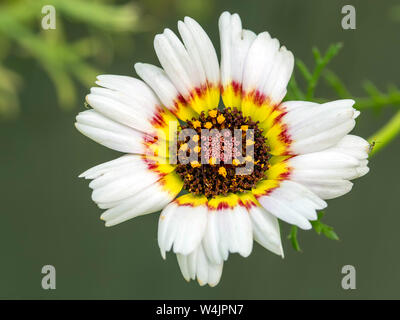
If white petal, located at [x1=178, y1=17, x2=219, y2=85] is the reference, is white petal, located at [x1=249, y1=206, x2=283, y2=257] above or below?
below

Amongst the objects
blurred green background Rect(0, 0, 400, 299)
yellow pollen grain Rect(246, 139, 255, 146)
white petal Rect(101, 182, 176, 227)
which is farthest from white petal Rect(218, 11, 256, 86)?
blurred green background Rect(0, 0, 400, 299)

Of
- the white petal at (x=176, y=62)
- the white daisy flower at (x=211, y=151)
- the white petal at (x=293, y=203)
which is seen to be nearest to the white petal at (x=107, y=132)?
the white daisy flower at (x=211, y=151)

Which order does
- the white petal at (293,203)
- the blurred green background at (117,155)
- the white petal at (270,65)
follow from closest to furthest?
the white petal at (293,203)
the white petal at (270,65)
the blurred green background at (117,155)

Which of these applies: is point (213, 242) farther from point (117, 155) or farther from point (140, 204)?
point (117, 155)

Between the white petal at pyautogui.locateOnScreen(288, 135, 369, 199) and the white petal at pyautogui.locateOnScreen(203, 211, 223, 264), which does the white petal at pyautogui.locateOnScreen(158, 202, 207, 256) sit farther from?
the white petal at pyautogui.locateOnScreen(288, 135, 369, 199)

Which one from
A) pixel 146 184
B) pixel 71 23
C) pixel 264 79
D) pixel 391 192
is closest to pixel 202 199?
pixel 146 184

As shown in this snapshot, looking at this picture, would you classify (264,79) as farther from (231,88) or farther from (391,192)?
(391,192)

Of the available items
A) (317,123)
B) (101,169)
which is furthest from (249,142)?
(101,169)

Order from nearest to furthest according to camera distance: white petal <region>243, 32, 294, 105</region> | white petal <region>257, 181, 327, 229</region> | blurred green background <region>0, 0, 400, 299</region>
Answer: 1. white petal <region>257, 181, 327, 229</region>
2. white petal <region>243, 32, 294, 105</region>
3. blurred green background <region>0, 0, 400, 299</region>

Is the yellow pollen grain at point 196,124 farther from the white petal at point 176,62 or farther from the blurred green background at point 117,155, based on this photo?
the blurred green background at point 117,155
